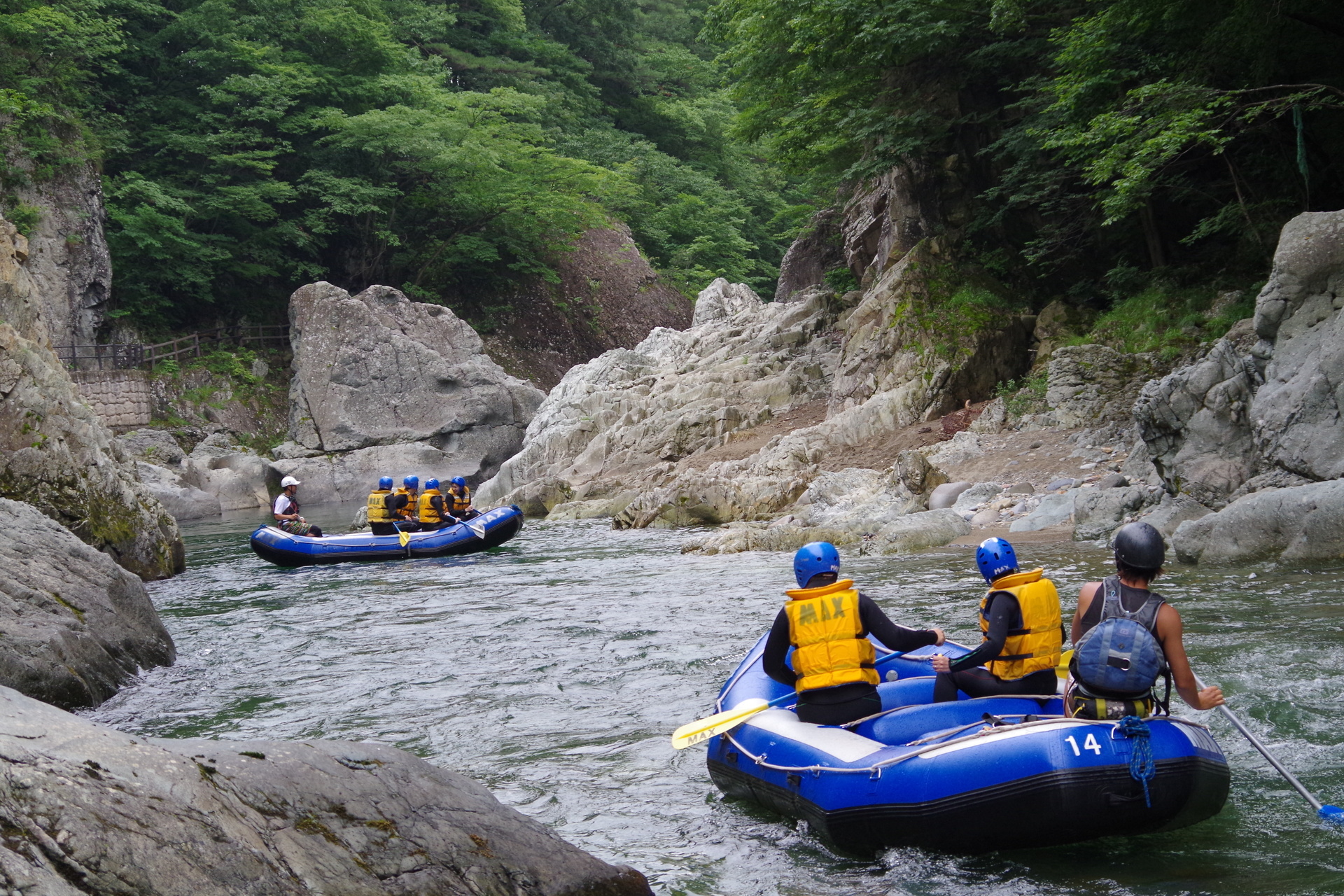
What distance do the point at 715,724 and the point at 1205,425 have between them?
8.49 m

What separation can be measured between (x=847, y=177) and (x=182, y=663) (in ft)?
48.1

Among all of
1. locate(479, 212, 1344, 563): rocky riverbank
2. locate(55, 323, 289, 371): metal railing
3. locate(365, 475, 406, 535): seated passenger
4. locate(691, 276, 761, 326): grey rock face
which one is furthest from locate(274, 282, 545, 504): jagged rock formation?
locate(365, 475, 406, 535): seated passenger

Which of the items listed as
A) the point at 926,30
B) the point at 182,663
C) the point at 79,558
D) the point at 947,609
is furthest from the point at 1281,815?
the point at 926,30

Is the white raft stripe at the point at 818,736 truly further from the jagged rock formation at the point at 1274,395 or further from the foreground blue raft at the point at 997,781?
the jagged rock formation at the point at 1274,395

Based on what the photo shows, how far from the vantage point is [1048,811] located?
4.48 metres

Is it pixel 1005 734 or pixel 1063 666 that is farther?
pixel 1063 666

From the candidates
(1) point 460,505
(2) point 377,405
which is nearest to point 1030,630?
(1) point 460,505

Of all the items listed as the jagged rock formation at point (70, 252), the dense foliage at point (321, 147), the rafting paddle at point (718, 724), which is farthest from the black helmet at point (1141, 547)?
the jagged rock formation at point (70, 252)

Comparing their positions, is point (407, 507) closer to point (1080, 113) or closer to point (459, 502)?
point (459, 502)

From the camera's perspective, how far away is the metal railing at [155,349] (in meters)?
30.0

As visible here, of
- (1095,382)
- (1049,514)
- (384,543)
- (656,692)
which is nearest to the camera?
(656,692)

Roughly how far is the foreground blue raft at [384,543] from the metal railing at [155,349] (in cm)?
1629

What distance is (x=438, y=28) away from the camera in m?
39.6

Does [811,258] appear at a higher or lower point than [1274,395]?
higher
